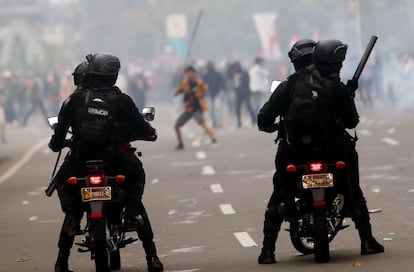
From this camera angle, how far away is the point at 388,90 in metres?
49.8

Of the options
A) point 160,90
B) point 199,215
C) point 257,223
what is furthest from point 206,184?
point 160,90

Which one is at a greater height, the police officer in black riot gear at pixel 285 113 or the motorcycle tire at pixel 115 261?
the police officer in black riot gear at pixel 285 113

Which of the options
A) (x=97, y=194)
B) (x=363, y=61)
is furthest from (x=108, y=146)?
(x=363, y=61)

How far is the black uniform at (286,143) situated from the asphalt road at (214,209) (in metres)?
0.40

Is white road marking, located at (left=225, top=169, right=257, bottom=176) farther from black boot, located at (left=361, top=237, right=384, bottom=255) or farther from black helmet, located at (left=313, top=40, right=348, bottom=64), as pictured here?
black helmet, located at (left=313, top=40, right=348, bottom=64)

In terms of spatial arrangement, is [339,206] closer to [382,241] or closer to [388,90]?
[382,241]

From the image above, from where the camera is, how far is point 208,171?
2389cm

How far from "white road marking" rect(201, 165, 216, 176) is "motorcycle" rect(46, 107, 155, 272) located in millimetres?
11944

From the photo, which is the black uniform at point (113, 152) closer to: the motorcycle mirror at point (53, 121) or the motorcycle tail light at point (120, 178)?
the motorcycle tail light at point (120, 178)

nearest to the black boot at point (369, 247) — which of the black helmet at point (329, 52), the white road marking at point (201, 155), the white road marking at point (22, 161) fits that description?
the black helmet at point (329, 52)

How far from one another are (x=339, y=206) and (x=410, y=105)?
3546cm

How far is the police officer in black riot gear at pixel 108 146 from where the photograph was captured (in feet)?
36.6

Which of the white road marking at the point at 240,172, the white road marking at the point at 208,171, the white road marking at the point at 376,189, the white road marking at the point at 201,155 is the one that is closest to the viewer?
the white road marking at the point at 376,189

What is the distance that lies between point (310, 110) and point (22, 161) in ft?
62.1
